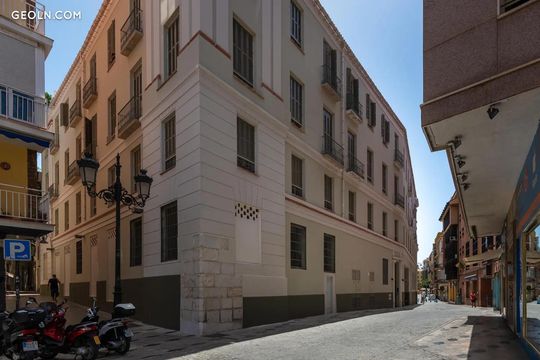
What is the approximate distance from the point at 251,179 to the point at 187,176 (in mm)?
2509

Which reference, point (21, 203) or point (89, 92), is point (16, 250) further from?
point (89, 92)

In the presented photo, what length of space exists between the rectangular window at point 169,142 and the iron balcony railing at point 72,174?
10329mm

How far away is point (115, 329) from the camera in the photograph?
930 cm

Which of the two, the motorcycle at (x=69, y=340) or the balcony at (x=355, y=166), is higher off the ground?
the balcony at (x=355, y=166)

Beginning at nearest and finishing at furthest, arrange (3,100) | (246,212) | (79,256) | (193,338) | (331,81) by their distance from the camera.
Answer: (193,338)
(3,100)
(246,212)
(331,81)
(79,256)

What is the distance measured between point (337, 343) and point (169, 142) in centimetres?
823

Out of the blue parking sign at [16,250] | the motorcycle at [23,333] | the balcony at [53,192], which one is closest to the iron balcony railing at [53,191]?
the balcony at [53,192]

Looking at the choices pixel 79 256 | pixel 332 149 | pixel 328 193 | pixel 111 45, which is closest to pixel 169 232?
pixel 328 193

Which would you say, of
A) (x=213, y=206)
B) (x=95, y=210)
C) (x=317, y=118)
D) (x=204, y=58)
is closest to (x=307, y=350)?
(x=213, y=206)

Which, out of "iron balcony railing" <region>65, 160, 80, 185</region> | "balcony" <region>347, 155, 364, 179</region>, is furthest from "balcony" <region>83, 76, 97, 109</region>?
"balcony" <region>347, 155, 364, 179</region>

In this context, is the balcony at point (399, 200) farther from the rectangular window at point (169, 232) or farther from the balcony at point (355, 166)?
the rectangular window at point (169, 232)

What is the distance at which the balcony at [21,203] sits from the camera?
1350cm

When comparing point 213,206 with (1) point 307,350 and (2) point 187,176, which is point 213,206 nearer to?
(2) point 187,176

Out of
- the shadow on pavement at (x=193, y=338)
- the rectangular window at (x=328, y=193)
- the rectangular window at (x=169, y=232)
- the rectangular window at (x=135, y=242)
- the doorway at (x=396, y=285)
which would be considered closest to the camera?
the shadow on pavement at (x=193, y=338)
